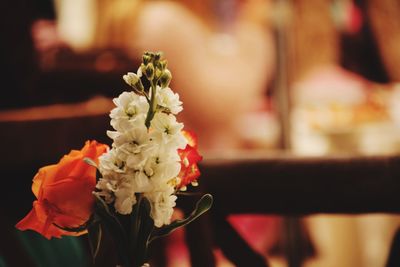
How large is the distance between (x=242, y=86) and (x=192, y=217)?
10.8 ft

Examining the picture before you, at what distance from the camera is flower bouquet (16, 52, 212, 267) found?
2.60ft

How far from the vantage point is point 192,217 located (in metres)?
0.83

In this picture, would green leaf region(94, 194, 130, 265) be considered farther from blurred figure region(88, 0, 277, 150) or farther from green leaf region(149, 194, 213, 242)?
blurred figure region(88, 0, 277, 150)

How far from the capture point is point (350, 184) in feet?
5.22

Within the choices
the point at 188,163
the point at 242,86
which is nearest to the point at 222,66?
the point at 242,86

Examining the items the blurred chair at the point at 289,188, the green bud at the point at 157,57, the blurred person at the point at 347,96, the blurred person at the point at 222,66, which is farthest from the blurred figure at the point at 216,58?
the green bud at the point at 157,57

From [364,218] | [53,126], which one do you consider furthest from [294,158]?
[364,218]

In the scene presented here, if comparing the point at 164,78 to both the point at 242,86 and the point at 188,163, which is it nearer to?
the point at 188,163

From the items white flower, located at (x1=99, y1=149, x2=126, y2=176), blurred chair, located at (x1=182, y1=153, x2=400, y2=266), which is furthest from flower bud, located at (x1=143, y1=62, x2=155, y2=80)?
blurred chair, located at (x1=182, y1=153, x2=400, y2=266)

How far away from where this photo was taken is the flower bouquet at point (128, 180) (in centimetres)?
79

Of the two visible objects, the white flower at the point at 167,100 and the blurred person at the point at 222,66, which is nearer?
the white flower at the point at 167,100

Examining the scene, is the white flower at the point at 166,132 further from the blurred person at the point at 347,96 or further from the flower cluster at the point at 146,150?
the blurred person at the point at 347,96

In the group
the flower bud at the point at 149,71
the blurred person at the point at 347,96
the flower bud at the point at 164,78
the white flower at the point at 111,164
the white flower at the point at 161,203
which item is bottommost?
the blurred person at the point at 347,96

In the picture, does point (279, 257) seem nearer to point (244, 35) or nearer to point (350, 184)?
point (244, 35)
